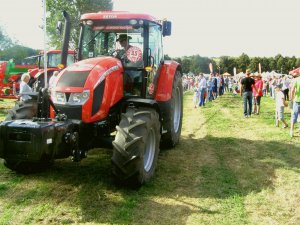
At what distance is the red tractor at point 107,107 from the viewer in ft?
14.8

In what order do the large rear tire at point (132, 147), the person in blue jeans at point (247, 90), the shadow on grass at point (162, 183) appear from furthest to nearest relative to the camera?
the person in blue jeans at point (247, 90) < the large rear tire at point (132, 147) < the shadow on grass at point (162, 183)

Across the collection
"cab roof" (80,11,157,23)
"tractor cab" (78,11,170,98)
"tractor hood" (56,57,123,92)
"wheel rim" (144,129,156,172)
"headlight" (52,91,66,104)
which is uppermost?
"cab roof" (80,11,157,23)

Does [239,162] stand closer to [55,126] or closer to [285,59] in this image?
[55,126]

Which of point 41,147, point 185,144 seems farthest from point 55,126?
point 185,144

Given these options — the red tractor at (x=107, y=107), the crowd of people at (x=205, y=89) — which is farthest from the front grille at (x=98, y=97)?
the crowd of people at (x=205, y=89)

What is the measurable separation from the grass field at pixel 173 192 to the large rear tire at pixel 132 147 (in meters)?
0.26

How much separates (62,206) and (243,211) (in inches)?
88.9

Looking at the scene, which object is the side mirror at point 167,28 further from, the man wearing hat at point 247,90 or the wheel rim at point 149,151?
the man wearing hat at point 247,90

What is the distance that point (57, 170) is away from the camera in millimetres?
6188

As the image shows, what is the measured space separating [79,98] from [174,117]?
350 centimetres

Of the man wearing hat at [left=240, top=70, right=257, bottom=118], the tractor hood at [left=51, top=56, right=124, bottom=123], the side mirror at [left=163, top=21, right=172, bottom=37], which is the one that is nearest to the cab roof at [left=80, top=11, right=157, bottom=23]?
the side mirror at [left=163, top=21, right=172, bottom=37]

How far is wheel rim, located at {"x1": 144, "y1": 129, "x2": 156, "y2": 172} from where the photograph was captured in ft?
18.6

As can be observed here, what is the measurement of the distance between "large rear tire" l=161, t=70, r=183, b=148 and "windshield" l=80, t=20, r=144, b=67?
130 centimetres

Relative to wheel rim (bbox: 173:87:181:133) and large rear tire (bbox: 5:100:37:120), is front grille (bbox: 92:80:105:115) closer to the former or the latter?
large rear tire (bbox: 5:100:37:120)
